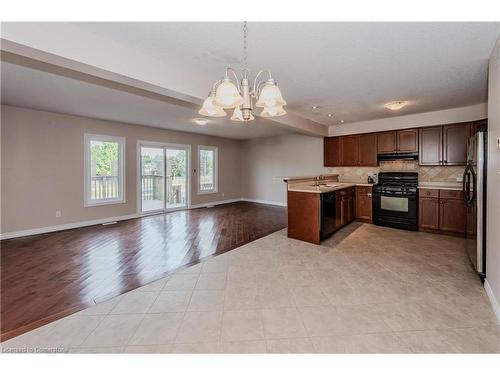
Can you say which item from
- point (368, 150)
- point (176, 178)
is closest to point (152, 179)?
point (176, 178)

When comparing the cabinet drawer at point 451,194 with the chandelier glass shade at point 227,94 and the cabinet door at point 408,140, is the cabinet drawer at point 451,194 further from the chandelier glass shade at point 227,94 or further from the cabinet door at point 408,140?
the chandelier glass shade at point 227,94

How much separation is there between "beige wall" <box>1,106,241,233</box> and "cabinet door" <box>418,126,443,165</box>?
22.6 feet

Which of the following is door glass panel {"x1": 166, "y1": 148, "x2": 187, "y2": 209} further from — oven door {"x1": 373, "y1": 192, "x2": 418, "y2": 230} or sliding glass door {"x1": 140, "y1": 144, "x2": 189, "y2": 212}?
oven door {"x1": 373, "y1": 192, "x2": 418, "y2": 230}

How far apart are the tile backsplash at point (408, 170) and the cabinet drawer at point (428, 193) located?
686 mm

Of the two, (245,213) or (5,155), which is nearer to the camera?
(5,155)

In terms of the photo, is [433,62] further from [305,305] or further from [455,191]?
[305,305]

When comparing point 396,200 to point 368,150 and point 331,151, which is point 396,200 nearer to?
point 368,150

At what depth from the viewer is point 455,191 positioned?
4246 millimetres

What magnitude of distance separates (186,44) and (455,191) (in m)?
5.13

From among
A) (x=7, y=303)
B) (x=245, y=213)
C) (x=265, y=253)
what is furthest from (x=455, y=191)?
(x=7, y=303)

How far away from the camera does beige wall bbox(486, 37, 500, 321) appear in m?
2.00

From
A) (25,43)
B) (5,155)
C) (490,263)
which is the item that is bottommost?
(490,263)

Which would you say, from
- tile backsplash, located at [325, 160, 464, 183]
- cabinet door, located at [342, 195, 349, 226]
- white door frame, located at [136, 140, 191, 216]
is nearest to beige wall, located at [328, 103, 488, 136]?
tile backsplash, located at [325, 160, 464, 183]

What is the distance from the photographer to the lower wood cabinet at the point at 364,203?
17.4 feet
